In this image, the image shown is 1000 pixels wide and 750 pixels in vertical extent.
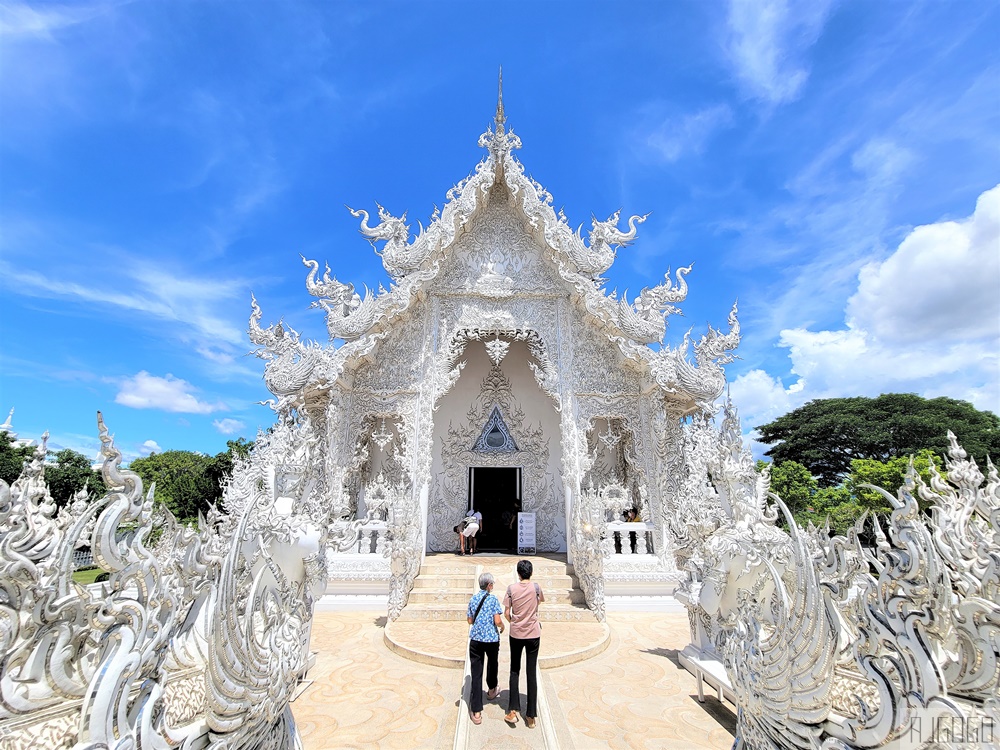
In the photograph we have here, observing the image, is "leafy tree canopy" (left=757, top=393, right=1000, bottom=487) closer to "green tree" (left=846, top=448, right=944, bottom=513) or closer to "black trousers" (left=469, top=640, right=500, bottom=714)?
"green tree" (left=846, top=448, right=944, bottom=513)

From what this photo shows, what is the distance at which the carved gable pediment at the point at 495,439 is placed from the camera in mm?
8156

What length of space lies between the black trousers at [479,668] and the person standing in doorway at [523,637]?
0.48 feet

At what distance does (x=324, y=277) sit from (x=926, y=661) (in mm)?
6789

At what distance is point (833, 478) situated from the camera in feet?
65.2

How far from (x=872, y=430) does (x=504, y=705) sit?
21.5 m

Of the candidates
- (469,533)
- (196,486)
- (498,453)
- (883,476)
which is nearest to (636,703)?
(469,533)

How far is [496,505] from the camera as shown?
857 cm

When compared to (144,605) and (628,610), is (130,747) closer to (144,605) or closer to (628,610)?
(144,605)

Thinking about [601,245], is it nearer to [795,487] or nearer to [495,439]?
[495,439]

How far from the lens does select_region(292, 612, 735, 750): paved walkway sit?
108 inches

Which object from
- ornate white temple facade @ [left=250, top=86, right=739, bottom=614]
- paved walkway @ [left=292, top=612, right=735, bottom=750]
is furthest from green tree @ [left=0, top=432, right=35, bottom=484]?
paved walkway @ [left=292, top=612, right=735, bottom=750]

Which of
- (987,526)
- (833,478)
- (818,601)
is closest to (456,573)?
(818,601)

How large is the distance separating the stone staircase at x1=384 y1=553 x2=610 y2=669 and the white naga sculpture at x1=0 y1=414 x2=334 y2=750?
2409 millimetres

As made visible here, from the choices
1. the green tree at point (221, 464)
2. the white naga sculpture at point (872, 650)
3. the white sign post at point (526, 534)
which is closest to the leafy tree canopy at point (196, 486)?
the green tree at point (221, 464)
